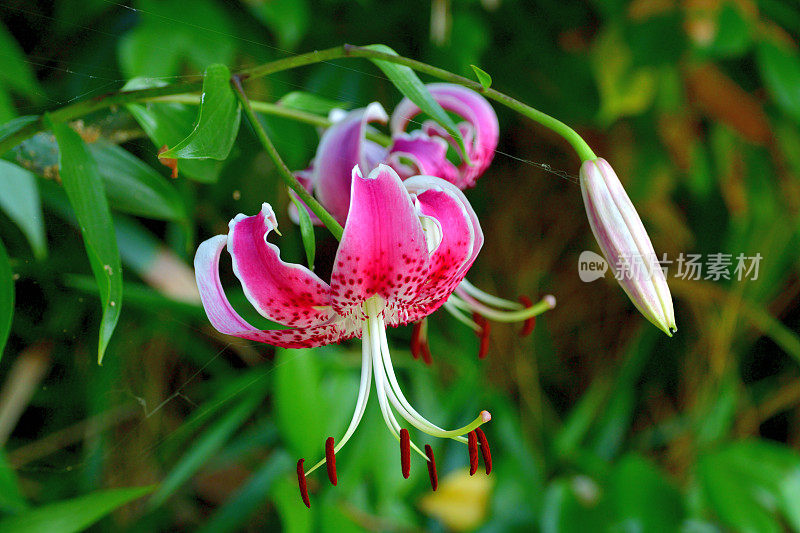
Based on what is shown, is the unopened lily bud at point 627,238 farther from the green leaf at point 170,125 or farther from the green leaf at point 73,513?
the green leaf at point 73,513

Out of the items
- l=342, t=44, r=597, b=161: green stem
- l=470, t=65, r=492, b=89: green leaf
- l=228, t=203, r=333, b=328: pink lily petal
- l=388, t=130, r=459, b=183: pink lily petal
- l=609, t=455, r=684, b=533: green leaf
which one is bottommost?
l=609, t=455, r=684, b=533: green leaf

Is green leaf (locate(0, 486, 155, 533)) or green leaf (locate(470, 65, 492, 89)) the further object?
green leaf (locate(0, 486, 155, 533))

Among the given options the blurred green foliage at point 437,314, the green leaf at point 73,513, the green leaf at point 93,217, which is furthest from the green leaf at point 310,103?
the green leaf at point 73,513

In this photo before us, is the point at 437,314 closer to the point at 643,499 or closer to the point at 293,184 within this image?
the point at 643,499

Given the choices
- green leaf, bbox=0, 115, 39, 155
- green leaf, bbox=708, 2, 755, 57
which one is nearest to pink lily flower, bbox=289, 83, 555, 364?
green leaf, bbox=0, 115, 39, 155

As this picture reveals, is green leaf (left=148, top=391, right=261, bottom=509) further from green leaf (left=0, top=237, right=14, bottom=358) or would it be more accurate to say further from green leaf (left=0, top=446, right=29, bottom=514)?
green leaf (left=0, top=237, right=14, bottom=358)

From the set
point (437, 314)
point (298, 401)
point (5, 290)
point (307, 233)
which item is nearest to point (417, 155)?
point (307, 233)
